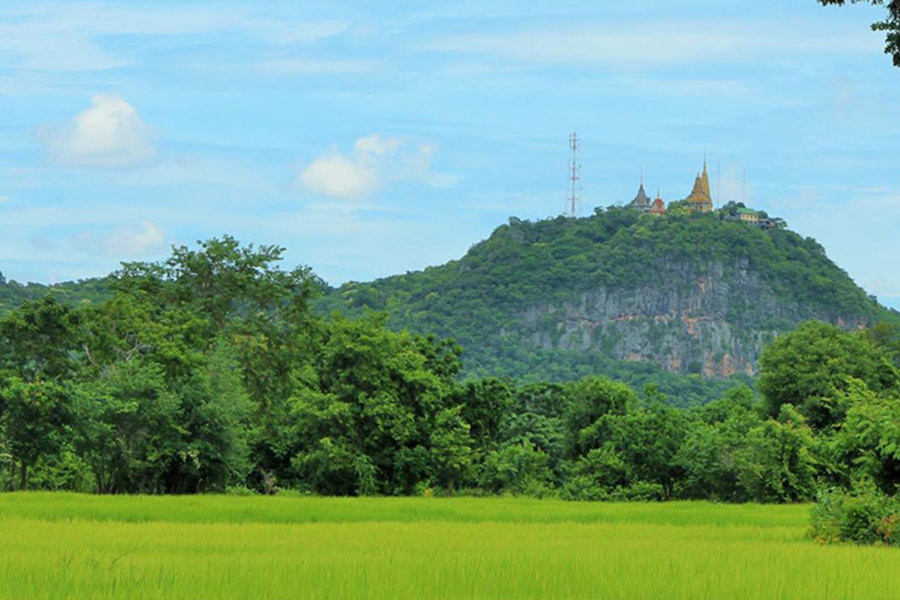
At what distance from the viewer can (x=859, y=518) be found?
56.0ft

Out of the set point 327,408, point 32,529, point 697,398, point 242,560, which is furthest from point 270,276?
point 697,398

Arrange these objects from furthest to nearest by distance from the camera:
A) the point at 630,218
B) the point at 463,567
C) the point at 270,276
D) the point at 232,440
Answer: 1. the point at 630,218
2. the point at 270,276
3. the point at 232,440
4. the point at 463,567

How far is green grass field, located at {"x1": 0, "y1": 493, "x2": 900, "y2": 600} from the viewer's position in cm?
1114

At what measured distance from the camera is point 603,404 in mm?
39719

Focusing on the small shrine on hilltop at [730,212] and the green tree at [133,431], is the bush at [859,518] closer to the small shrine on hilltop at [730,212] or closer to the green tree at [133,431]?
the green tree at [133,431]

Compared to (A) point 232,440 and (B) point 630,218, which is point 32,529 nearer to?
(A) point 232,440

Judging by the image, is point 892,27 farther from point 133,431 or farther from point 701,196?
point 701,196

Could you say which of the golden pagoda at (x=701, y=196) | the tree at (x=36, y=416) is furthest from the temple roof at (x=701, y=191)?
the tree at (x=36, y=416)

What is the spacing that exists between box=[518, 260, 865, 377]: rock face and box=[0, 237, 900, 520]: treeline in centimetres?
10382

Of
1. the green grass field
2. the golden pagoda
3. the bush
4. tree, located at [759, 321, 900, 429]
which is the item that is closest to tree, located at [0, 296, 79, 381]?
the green grass field

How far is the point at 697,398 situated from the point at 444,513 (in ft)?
273

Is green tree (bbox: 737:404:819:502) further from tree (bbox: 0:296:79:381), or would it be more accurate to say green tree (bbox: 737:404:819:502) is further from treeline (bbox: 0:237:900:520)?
tree (bbox: 0:296:79:381)

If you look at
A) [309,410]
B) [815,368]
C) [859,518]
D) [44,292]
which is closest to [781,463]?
[815,368]

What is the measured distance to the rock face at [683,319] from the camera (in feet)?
478
